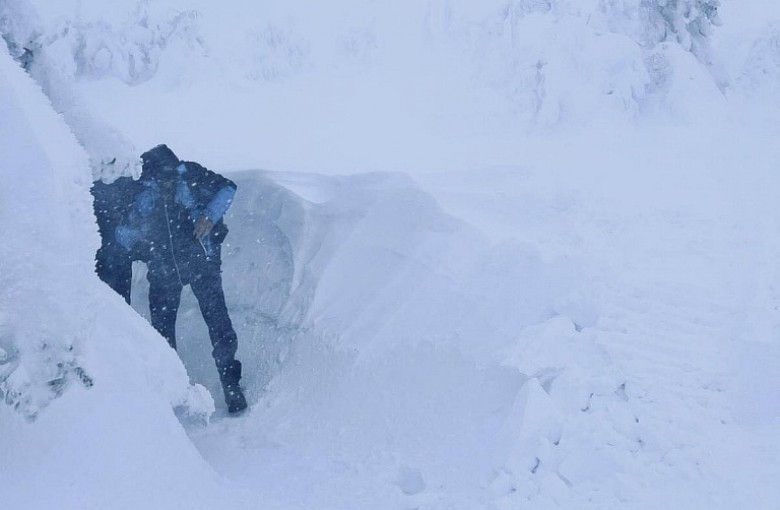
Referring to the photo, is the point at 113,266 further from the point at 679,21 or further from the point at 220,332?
the point at 679,21

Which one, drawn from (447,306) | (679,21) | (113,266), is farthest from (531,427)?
(679,21)

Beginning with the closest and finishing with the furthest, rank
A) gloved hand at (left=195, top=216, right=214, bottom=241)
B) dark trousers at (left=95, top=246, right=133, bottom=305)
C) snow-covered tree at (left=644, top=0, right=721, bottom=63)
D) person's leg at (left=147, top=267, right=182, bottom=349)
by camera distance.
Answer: gloved hand at (left=195, top=216, right=214, bottom=241), dark trousers at (left=95, top=246, right=133, bottom=305), person's leg at (left=147, top=267, right=182, bottom=349), snow-covered tree at (left=644, top=0, right=721, bottom=63)

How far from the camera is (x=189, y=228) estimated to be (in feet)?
13.8

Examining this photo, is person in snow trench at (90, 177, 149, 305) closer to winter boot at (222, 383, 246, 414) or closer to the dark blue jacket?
the dark blue jacket

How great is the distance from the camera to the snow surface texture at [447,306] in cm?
245

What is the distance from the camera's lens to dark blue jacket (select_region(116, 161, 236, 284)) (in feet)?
13.7

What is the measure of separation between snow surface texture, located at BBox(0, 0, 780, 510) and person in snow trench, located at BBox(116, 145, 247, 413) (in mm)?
495

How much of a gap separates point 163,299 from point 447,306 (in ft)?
5.64

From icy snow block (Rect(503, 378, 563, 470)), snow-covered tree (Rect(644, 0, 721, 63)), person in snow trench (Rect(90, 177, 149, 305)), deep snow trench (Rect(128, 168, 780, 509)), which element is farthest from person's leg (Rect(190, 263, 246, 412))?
snow-covered tree (Rect(644, 0, 721, 63))

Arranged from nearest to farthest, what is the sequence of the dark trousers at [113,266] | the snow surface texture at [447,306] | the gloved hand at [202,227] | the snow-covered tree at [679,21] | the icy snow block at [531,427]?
the snow surface texture at [447,306]
the icy snow block at [531,427]
the gloved hand at [202,227]
the dark trousers at [113,266]
the snow-covered tree at [679,21]

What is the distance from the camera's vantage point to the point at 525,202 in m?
5.76

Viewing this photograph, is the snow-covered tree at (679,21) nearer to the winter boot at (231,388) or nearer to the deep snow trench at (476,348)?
the deep snow trench at (476,348)

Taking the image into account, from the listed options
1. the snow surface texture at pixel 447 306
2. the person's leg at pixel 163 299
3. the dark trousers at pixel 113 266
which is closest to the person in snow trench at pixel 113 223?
the dark trousers at pixel 113 266

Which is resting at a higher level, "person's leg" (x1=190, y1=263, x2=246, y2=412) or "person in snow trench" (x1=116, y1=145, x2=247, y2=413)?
"person in snow trench" (x1=116, y1=145, x2=247, y2=413)
